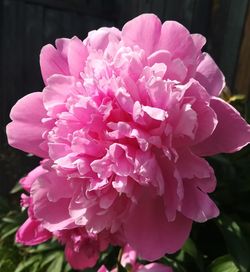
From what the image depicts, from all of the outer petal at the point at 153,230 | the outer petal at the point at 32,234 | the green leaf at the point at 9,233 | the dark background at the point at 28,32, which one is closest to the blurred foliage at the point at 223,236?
the green leaf at the point at 9,233

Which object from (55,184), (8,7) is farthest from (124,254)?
(8,7)

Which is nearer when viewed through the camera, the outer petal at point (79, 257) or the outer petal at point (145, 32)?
the outer petal at point (145, 32)

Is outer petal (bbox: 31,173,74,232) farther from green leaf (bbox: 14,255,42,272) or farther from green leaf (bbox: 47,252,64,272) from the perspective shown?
green leaf (bbox: 14,255,42,272)

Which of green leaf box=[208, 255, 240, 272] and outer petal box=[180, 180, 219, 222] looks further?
green leaf box=[208, 255, 240, 272]

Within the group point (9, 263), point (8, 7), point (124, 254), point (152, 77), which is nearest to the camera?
point (152, 77)

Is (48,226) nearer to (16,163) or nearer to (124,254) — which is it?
(124,254)

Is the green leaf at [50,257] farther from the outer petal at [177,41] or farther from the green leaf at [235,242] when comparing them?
the outer petal at [177,41]

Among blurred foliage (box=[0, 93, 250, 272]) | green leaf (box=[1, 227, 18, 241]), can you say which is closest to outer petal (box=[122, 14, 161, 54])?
blurred foliage (box=[0, 93, 250, 272])
